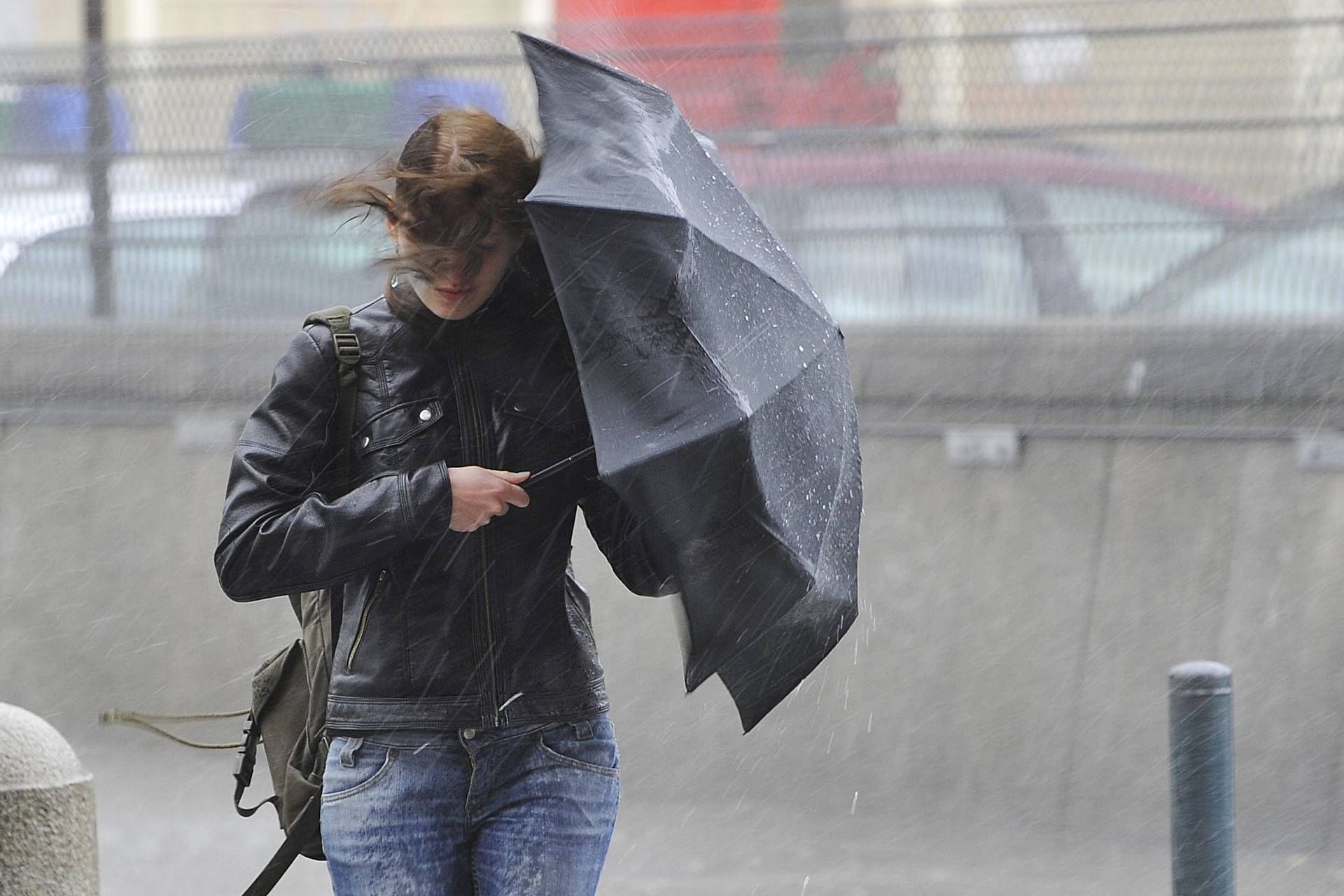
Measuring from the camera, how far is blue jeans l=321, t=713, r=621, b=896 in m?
2.75

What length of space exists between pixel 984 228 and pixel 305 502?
518cm

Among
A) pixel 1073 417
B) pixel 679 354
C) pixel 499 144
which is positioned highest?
pixel 499 144

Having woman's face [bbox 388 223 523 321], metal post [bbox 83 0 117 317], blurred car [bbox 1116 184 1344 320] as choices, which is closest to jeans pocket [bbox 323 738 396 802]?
woman's face [bbox 388 223 523 321]

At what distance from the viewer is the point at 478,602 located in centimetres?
277

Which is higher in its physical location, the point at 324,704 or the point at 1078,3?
the point at 1078,3

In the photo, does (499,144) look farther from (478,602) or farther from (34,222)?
(34,222)

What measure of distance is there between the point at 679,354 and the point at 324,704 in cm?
84

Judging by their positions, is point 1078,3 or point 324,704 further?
point 1078,3

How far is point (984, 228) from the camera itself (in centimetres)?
743

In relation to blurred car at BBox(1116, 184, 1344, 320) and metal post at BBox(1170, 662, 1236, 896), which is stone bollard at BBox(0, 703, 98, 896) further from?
blurred car at BBox(1116, 184, 1344, 320)

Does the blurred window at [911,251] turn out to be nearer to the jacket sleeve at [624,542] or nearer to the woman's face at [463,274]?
the jacket sleeve at [624,542]

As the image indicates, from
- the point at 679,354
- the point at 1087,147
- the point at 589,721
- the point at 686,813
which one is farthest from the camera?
the point at 1087,147

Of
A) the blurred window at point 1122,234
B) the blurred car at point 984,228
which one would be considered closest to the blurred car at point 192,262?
the blurred car at point 984,228

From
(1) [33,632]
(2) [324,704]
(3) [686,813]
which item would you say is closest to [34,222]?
(1) [33,632]
